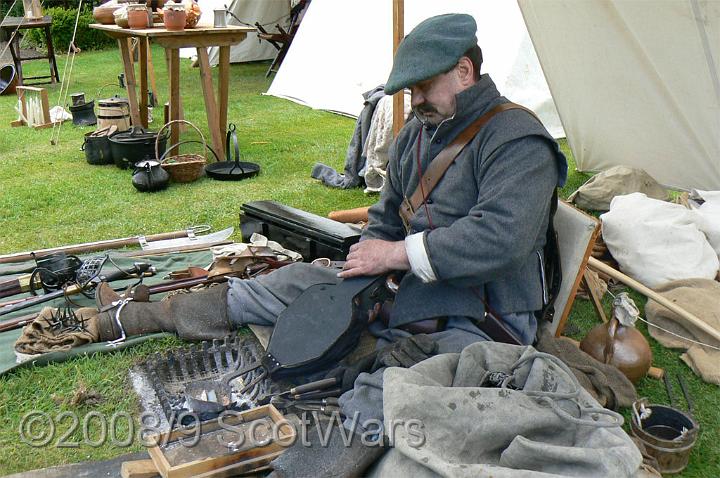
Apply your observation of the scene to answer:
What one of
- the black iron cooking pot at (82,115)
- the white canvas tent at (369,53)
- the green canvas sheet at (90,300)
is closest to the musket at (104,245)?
the green canvas sheet at (90,300)

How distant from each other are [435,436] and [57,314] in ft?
6.73

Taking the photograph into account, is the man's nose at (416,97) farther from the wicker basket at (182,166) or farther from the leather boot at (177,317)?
the wicker basket at (182,166)

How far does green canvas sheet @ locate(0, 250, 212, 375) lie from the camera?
3.18 metres

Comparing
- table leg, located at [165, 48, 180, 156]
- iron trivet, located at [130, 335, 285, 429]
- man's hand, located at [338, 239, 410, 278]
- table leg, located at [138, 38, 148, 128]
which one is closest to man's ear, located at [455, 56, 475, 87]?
man's hand, located at [338, 239, 410, 278]

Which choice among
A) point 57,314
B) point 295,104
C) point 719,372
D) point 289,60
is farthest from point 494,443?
point 289,60

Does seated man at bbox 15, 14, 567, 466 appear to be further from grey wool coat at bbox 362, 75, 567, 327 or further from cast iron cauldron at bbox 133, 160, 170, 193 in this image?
cast iron cauldron at bbox 133, 160, 170, 193

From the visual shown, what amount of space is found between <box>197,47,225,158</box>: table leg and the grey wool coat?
3917 millimetres

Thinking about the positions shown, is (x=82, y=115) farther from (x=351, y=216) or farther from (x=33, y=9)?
(x=351, y=216)

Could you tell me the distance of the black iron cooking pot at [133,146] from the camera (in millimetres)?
6484

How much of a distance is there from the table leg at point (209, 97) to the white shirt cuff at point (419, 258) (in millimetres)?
4268

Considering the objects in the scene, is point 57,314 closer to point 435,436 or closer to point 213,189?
point 435,436

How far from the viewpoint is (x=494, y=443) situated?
214cm

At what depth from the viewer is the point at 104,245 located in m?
4.57

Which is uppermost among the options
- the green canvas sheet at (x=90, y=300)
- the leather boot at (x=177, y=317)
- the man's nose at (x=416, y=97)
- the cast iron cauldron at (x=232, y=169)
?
the man's nose at (x=416, y=97)
